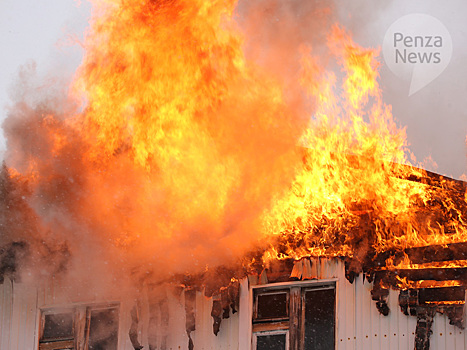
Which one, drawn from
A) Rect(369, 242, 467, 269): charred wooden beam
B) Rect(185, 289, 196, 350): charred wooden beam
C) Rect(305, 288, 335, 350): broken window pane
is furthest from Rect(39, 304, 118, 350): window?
Rect(369, 242, 467, 269): charred wooden beam

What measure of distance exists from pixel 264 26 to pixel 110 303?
158 inches

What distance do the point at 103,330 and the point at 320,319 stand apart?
2645mm

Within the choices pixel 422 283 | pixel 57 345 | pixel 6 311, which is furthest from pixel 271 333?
pixel 6 311

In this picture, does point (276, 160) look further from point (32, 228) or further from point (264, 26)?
point (32, 228)

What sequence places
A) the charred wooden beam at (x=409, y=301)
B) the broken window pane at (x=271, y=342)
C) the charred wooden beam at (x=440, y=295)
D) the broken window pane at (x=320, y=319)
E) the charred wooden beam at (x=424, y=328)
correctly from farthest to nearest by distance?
the broken window pane at (x=271, y=342)
the broken window pane at (x=320, y=319)
the charred wooden beam at (x=409, y=301)
the charred wooden beam at (x=424, y=328)
the charred wooden beam at (x=440, y=295)

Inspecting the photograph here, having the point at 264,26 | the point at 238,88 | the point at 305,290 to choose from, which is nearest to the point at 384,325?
the point at 305,290

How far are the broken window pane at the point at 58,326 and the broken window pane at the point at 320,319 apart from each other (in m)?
2.88

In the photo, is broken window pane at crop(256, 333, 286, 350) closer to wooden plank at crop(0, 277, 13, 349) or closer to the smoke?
the smoke

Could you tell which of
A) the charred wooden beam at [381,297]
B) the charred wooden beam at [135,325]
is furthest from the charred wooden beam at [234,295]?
the charred wooden beam at [381,297]

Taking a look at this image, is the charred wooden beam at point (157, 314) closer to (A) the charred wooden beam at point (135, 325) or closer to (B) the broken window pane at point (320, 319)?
(A) the charred wooden beam at point (135, 325)

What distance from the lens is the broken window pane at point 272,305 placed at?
7.20 meters

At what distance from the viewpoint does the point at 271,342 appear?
718cm

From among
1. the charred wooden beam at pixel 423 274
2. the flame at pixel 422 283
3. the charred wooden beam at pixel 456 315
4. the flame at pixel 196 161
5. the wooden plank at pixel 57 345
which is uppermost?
the flame at pixel 196 161

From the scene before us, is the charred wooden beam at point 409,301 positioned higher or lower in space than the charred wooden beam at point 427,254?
lower
